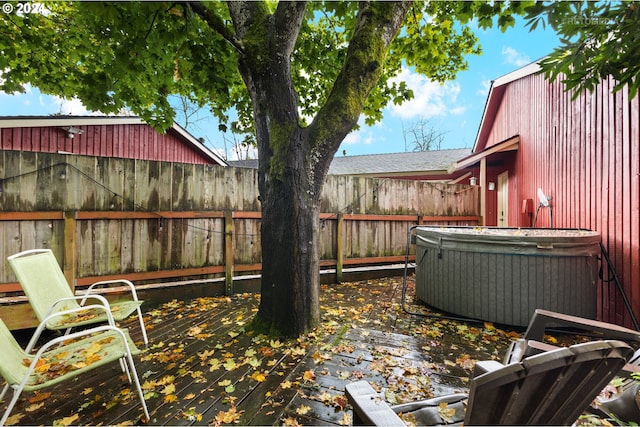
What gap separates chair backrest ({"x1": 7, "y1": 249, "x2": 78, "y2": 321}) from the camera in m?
2.54

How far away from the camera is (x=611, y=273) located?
3.78m

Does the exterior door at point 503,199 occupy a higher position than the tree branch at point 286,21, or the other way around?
the tree branch at point 286,21

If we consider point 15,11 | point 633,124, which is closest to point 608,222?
point 633,124

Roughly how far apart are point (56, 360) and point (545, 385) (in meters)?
2.89

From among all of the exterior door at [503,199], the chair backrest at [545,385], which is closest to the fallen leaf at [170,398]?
the chair backrest at [545,385]

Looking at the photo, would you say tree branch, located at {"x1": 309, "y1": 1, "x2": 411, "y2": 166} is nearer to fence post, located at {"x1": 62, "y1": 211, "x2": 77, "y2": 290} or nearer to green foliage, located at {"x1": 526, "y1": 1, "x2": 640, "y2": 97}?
green foliage, located at {"x1": 526, "y1": 1, "x2": 640, "y2": 97}

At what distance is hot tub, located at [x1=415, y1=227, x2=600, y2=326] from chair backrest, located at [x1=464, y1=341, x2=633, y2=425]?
2635mm

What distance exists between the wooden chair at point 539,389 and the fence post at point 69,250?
406 centimetres

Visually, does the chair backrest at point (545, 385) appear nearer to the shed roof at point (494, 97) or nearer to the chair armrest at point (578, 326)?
the chair armrest at point (578, 326)

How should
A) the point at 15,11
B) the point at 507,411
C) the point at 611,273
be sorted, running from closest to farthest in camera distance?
the point at 507,411, the point at 611,273, the point at 15,11

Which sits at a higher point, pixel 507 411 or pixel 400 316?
pixel 507 411

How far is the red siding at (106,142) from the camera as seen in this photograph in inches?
277

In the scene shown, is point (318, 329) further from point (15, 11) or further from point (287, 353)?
point (15, 11)

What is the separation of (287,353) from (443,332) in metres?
1.92
